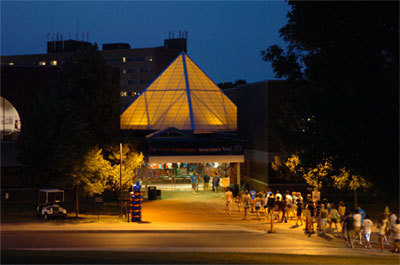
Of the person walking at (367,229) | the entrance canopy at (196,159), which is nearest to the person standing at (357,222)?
the person walking at (367,229)

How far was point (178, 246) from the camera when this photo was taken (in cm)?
2253

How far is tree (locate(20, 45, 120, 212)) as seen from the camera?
32.6 m

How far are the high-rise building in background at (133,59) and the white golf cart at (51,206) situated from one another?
11322cm

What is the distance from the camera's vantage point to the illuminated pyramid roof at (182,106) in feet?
161

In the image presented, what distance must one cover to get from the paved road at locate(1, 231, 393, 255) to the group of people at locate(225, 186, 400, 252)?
942mm

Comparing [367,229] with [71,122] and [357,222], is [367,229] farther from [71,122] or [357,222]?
[71,122]

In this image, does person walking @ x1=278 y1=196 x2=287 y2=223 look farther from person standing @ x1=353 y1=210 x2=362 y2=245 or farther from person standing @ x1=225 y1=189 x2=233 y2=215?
person standing @ x1=353 y1=210 x2=362 y2=245

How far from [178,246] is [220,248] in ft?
6.00

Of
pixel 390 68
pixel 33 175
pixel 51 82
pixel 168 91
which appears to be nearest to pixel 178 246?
pixel 390 68

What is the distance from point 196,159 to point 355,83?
2427 centimetres

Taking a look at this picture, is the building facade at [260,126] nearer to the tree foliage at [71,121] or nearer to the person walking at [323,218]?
the person walking at [323,218]

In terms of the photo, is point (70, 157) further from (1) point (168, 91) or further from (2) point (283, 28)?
(1) point (168, 91)

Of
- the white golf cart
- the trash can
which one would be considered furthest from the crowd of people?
the white golf cart

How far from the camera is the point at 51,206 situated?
3100 centimetres
